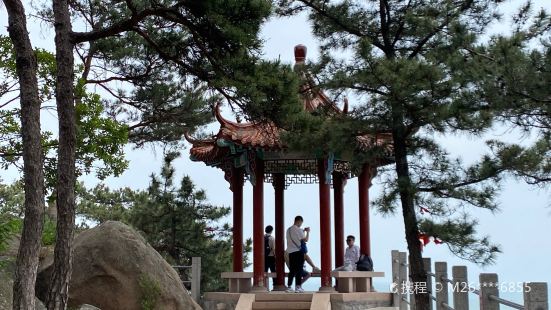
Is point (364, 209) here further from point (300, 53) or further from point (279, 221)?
point (300, 53)

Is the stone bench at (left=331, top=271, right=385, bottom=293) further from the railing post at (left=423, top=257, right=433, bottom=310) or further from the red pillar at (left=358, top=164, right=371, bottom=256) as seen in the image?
the railing post at (left=423, top=257, right=433, bottom=310)

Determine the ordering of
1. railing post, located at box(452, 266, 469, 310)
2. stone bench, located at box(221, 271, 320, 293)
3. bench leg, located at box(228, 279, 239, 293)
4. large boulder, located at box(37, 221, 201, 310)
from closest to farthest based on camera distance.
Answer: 1. railing post, located at box(452, 266, 469, 310)
2. large boulder, located at box(37, 221, 201, 310)
3. stone bench, located at box(221, 271, 320, 293)
4. bench leg, located at box(228, 279, 239, 293)

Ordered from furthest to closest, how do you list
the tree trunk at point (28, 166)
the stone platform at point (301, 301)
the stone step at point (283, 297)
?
the stone step at point (283, 297)
the stone platform at point (301, 301)
the tree trunk at point (28, 166)

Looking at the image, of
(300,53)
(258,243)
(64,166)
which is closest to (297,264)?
(258,243)

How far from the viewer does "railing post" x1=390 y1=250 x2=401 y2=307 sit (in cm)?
1036

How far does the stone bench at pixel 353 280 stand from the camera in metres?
10.1

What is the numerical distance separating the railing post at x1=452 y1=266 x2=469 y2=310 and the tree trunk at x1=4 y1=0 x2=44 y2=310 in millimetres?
3837

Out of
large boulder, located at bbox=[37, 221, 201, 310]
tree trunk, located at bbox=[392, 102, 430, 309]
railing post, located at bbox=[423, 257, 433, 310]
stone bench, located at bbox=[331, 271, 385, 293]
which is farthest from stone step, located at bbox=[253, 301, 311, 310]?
railing post, located at bbox=[423, 257, 433, 310]

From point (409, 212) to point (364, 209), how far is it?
2593 millimetres

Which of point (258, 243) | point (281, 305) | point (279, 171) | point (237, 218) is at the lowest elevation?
point (281, 305)

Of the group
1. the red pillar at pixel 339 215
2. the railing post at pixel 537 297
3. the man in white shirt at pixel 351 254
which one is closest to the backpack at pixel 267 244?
the red pillar at pixel 339 215

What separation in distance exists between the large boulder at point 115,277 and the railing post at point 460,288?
347 cm

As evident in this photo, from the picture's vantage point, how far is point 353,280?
10.3 metres

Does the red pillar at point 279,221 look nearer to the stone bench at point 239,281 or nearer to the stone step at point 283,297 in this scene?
the stone bench at point 239,281
